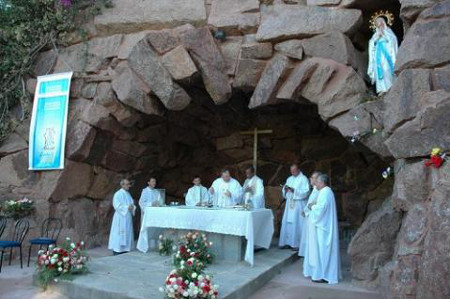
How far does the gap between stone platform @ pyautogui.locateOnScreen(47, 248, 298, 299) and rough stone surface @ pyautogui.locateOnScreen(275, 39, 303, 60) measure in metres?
3.50

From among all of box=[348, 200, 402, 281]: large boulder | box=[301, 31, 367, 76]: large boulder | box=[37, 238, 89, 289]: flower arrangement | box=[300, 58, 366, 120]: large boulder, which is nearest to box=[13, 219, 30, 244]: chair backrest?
box=[37, 238, 89, 289]: flower arrangement

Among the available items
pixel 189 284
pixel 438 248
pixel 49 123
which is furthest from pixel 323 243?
pixel 49 123

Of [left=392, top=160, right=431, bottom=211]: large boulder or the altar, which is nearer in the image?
[left=392, top=160, right=431, bottom=211]: large boulder

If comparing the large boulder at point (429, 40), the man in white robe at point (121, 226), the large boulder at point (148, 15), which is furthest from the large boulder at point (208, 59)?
the large boulder at point (429, 40)

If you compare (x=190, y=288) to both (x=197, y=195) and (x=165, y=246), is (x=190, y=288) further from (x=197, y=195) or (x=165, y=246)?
(x=197, y=195)

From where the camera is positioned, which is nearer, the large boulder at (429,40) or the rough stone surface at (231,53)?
the large boulder at (429,40)

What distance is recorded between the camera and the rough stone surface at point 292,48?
24.4 ft

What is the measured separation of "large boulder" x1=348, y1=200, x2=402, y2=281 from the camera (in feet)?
19.2

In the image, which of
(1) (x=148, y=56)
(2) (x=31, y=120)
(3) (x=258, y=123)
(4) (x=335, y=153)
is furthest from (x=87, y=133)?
(4) (x=335, y=153)

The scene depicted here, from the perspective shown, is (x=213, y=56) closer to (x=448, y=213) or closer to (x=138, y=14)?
(x=138, y=14)

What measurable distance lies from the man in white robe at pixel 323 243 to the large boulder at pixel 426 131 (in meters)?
1.52

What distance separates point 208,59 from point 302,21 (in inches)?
72.3

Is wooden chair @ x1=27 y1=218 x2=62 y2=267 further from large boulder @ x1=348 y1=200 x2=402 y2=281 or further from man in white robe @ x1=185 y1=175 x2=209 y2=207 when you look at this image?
large boulder @ x1=348 y1=200 x2=402 y2=281

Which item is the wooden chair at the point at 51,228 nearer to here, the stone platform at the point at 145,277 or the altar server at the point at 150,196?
the altar server at the point at 150,196
